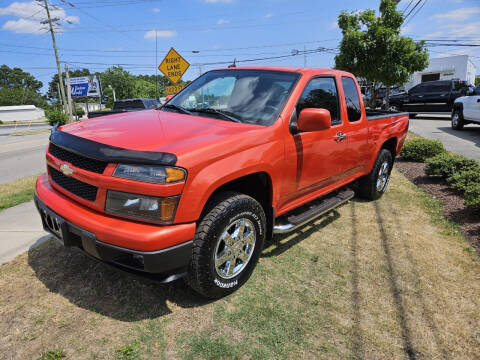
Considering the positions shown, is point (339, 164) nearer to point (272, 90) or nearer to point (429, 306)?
point (272, 90)

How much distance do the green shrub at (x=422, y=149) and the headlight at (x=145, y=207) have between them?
7.40m

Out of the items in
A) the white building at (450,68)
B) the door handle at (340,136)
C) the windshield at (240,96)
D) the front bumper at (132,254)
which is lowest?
the front bumper at (132,254)

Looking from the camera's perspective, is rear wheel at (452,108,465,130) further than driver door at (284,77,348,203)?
Yes

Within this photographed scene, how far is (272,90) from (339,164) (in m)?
1.29

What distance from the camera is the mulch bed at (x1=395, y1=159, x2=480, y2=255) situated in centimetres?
417

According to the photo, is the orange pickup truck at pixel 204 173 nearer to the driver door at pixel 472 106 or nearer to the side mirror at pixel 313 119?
the side mirror at pixel 313 119

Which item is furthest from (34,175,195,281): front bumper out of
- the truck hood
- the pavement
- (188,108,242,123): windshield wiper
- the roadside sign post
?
the roadside sign post

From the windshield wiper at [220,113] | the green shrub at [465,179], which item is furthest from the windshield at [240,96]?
the green shrub at [465,179]

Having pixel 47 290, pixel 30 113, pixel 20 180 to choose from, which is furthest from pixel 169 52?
pixel 30 113

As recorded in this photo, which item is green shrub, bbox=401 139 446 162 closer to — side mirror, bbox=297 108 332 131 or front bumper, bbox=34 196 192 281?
side mirror, bbox=297 108 332 131

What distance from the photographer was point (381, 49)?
12.8 meters

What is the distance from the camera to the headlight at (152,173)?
2145 millimetres

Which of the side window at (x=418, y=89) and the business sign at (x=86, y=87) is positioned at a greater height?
the business sign at (x=86, y=87)

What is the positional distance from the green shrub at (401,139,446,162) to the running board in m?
4.64
